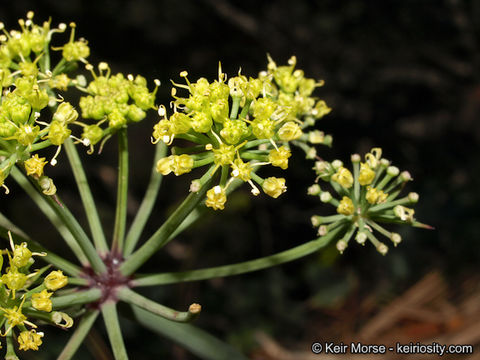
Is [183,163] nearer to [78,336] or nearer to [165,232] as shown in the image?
[165,232]

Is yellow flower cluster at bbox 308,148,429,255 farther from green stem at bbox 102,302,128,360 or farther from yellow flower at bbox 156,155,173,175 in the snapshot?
green stem at bbox 102,302,128,360

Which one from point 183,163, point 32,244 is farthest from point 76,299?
point 183,163

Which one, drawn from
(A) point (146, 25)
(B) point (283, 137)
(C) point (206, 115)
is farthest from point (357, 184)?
(A) point (146, 25)

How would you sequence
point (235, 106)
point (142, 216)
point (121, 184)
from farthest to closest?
point (142, 216)
point (121, 184)
point (235, 106)

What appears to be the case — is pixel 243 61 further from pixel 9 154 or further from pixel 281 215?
pixel 9 154

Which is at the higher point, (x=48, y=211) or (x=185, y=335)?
(x=48, y=211)

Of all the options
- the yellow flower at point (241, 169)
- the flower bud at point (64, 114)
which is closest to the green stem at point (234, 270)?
the yellow flower at point (241, 169)
